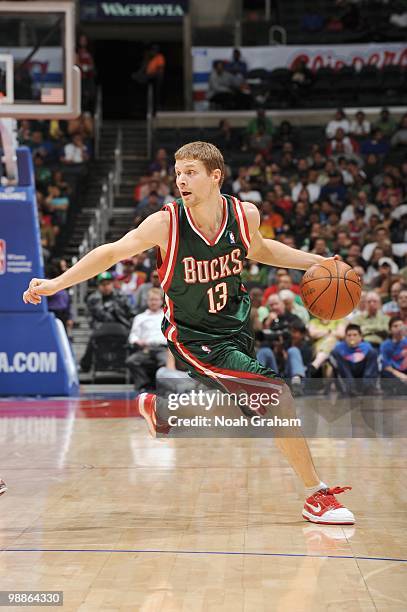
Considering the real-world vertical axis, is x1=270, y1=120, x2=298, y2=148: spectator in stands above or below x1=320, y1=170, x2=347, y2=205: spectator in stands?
above

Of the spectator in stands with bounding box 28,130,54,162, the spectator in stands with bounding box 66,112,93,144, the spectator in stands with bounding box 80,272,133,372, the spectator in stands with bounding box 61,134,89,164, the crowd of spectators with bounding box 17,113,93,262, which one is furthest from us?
the spectator in stands with bounding box 66,112,93,144

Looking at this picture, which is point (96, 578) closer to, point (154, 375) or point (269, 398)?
point (269, 398)

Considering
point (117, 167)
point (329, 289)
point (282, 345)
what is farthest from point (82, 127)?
point (329, 289)

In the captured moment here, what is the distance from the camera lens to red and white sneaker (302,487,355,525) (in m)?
4.72

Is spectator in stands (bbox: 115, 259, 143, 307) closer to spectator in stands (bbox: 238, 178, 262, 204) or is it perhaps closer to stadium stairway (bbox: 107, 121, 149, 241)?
stadium stairway (bbox: 107, 121, 149, 241)

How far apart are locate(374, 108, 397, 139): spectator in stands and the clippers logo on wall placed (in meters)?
5.17

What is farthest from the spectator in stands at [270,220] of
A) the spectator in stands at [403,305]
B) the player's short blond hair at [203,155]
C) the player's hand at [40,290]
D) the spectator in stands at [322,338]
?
the player's hand at [40,290]

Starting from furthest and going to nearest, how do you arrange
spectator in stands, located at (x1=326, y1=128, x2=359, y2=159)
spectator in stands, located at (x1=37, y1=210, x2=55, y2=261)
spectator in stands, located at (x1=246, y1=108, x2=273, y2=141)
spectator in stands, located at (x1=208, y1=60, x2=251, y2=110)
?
spectator in stands, located at (x1=208, y1=60, x2=251, y2=110) → spectator in stands, located at (x1=246, y1=108, x2=273, y2=141) → spectator in stands, located at (x1=326, y1=128, x2=359, y2=159) → spectator in stands, located at (x1=37, y1=210, x2=55, y2=261)

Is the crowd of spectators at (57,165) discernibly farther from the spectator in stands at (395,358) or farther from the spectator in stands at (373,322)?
the spectator in stands at (395,358)

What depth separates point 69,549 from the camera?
4.20 metres

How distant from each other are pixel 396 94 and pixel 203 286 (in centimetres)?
1577

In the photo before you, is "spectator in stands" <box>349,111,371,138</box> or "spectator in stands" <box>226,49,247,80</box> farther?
"spectator in stands" <box>226,49,247,80</box>

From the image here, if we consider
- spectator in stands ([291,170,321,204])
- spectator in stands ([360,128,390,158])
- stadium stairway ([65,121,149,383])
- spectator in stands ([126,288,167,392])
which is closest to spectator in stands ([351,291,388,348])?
spectator in stands ([126,288,167,392])

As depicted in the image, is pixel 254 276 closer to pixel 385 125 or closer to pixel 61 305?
pixel 61 305
